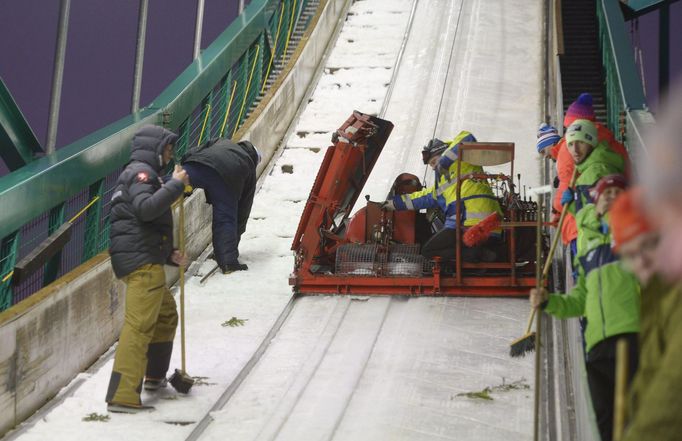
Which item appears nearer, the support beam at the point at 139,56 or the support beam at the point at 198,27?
the support beam at the point at 139,56

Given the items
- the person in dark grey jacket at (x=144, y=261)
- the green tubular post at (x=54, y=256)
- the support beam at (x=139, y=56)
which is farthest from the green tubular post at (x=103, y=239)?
the person in dark grey jacket at (x=144, y=261)

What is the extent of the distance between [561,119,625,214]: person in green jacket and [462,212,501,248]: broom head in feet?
4.43

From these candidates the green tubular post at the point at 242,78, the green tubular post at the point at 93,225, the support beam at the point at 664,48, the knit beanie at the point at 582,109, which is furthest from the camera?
the support beam at the point at 664,48

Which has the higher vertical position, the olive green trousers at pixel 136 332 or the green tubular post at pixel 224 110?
the green tubular post at pixel 224 110

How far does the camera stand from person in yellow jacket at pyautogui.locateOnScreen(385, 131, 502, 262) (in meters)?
8.02

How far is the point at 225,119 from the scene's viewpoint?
11758 millimetres

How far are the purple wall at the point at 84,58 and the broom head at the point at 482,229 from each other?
13.1ft

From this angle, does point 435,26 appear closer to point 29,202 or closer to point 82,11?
point 82,11

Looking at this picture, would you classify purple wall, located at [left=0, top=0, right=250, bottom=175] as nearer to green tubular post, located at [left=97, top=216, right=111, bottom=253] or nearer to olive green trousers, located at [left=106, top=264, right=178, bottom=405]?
green tubular post, located at [left=97, top=216, right=111, bottom=253]

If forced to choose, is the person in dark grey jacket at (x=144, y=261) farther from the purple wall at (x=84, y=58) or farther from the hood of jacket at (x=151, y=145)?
the purple wall at (x=84, y=58)

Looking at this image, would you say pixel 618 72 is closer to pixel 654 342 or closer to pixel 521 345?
pixel 521 345

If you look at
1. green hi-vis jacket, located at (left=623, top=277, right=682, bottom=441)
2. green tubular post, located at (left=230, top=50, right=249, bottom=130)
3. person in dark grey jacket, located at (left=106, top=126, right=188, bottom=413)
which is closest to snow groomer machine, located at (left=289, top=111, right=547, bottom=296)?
person in dark grey jacket, located at (left=106, top=126, right=188, bottom=413)

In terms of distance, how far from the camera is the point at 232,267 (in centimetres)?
901

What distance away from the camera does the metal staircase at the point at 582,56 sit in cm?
1334
